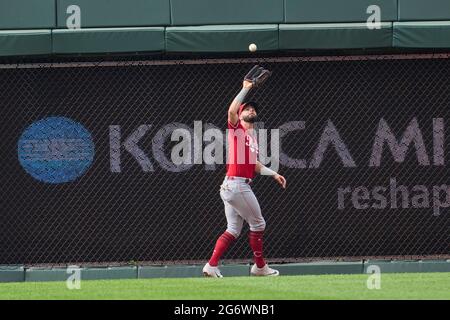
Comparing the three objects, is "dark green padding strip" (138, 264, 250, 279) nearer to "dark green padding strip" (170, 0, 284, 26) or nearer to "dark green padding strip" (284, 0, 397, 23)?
"dark green padding strip" (170, 0, 284, 26)

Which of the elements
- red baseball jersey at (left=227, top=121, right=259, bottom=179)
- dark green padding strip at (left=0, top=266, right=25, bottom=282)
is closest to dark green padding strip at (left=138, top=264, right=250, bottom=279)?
dark green padding strip at (left=0, top=266, right=25, bottom=282)

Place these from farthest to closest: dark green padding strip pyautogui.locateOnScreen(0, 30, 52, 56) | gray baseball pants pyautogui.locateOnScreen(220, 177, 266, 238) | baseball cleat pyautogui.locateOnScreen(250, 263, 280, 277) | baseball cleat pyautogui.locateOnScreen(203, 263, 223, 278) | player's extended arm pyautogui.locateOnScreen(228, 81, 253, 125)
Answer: dark green padding strip pyautogui.locateOnScreen(0, 30, 52, 56) → baseball cleat pyautogui.locateOnScreen(250, 263, 280, 277) → baseball cleat pyautogui.locateOnScreen(203, 263, 223, 278) → gray baseball pants pyautogui.locateOnScreen(220, 177, 266, 238) → player's extended arm pyautogui.locateOnScreen(228, 81, 253, 125)

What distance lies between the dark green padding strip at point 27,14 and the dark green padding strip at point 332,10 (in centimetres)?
296

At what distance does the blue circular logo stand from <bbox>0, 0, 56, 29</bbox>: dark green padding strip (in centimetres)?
133

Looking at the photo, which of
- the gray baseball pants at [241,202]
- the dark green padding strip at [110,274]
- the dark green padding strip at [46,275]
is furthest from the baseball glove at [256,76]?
the dark green padding strip at [46,275]

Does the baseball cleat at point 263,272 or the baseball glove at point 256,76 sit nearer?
the baseball glove at point 256,76

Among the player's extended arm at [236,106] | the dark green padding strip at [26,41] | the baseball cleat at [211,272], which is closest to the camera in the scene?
the player's extended arm at [236,106]

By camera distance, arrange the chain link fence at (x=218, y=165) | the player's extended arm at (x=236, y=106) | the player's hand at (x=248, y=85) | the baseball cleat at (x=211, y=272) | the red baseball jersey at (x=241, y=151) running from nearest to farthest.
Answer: the player's extended arm at (x=236, y=106)
the player's hand at (x=248, y=85)
the red baseball jersey at (x=241, y=151)
the baseball cleat at (x=211, y=272)
the chain link fence at (x=218, y=165)

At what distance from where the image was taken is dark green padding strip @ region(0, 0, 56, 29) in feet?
57.2

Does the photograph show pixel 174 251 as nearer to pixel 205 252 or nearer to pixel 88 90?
pixel 205 252

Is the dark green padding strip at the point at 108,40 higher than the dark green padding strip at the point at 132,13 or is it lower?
lower

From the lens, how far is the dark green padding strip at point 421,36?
1730cm

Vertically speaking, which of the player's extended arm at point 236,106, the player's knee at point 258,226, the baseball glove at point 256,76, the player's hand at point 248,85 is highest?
the baseball glove at point 256,76

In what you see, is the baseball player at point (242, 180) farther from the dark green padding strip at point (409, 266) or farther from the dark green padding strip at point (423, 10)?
the dark green padding strip at point (423, 10)
